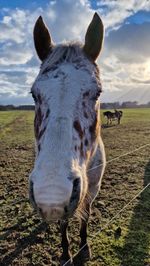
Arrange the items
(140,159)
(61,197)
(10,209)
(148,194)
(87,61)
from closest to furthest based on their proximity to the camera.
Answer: (61,197), (87,61), (10,209), (148,194), (140,159)

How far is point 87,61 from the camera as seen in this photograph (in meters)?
3.35

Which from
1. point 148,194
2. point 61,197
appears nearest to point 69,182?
point 61,197

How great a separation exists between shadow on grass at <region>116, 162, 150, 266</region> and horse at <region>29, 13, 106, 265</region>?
6.58 feet

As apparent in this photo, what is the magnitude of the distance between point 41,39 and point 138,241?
357 centimetres

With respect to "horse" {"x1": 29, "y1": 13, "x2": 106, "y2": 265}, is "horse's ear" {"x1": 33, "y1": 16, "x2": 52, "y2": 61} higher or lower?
higher

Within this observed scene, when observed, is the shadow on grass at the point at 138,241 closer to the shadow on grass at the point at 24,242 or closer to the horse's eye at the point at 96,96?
the shadow on grass at the point at 24,242

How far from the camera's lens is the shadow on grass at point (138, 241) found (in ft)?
15.2

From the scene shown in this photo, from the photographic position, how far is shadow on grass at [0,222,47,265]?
4688 mm

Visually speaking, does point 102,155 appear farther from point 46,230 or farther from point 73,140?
point 73,140

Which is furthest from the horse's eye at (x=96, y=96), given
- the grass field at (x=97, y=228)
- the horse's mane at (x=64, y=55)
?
the grass field at (x=97, y=228)

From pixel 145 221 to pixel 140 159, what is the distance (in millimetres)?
5552

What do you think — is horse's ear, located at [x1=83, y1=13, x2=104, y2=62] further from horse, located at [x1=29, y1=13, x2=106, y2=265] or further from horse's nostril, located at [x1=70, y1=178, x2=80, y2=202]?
horse's nostril, located at [x1=70, y1=178, x2=80, y2=202]

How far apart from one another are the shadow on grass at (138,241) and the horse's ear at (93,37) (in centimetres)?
302

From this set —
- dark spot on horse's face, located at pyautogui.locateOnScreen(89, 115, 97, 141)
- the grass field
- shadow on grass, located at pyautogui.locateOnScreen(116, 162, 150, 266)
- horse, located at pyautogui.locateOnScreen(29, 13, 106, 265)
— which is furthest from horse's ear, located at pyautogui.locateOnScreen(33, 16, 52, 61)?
shadow on grass, located at pyautogui.locateOnScreen(116, 162, 150, 266)
